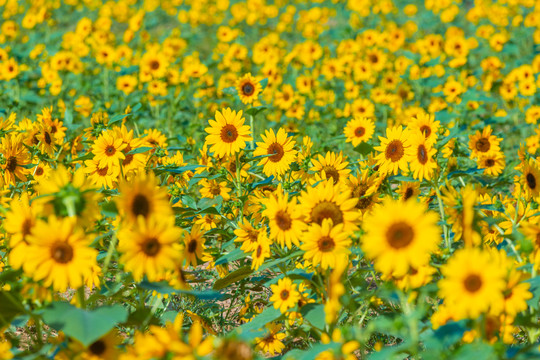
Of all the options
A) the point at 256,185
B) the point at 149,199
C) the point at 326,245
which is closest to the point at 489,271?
the point at 326,245

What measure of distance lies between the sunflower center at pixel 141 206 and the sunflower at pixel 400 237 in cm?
74

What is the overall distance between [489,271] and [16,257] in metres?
1.50

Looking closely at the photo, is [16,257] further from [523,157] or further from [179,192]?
[523,157]

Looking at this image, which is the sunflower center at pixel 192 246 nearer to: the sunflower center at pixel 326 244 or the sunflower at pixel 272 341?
the sunflower at pixel 272 341

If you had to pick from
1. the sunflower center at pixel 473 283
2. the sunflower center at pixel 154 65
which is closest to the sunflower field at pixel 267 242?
the sunflower center at pixel 473 283

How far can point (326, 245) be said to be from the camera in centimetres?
235

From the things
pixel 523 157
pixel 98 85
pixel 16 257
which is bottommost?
pixel 16 257

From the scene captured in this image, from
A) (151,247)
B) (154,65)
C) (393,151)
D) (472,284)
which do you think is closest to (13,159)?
(151,247)

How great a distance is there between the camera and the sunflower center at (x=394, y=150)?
316 centimetres

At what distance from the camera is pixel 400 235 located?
204 centimetres

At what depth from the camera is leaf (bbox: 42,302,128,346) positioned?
183cm

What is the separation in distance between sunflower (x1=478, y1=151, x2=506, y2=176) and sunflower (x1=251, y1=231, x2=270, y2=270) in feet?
6.60

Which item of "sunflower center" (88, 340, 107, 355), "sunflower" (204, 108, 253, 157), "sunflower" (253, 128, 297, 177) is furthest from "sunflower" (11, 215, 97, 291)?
"sunflower" (253, 128, 297, 177)

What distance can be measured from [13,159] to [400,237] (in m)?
2.18
